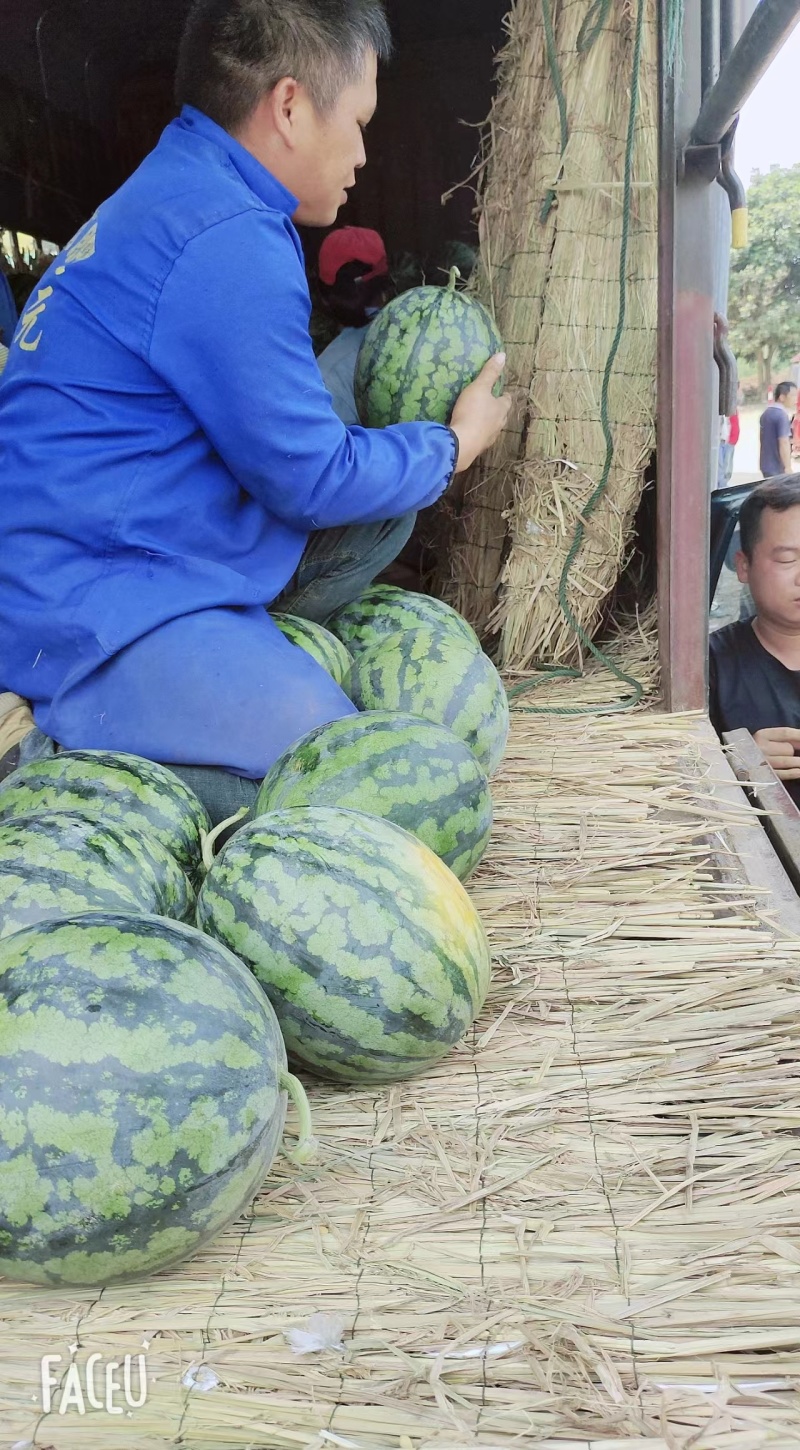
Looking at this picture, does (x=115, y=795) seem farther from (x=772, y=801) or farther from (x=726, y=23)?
(x=726, y=23)

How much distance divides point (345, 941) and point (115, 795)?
52 cm

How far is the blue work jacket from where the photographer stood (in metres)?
2.22

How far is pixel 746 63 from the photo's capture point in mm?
2062

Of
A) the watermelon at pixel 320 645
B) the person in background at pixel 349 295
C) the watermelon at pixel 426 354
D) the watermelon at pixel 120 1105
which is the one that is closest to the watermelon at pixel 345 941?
the watermelon at pixel 120 1105

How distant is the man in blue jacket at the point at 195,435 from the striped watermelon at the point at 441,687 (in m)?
0.19

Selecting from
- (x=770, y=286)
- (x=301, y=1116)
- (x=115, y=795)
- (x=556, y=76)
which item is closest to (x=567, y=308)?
(x=556, y=76)

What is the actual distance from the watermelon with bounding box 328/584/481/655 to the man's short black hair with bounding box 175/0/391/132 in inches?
41.1

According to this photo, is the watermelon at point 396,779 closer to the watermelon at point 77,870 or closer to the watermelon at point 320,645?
the watermelon at point 77,870

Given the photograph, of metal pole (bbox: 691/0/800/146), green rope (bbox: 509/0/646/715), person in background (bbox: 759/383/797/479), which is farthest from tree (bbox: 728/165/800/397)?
metal pole (bbox: 691/0/800/146)

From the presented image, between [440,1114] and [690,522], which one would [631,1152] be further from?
[690,522]

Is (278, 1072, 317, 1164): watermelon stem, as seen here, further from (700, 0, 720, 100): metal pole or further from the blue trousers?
(700, 0, 720, 100): metal pole

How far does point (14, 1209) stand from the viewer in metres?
1.11

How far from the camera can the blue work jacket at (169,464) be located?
222 cm

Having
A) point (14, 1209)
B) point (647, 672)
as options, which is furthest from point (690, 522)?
point (14, 1209)
